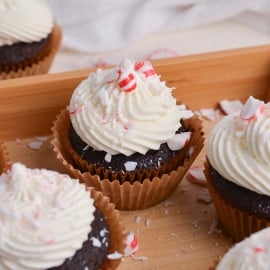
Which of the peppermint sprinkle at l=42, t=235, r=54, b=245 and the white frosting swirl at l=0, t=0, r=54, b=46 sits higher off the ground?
the peppermint sprinkle at l=42, t=235, r=54, b=245

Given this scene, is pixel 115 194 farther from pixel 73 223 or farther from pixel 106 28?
pixel 106 28

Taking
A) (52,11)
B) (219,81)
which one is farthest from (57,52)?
(219,81)

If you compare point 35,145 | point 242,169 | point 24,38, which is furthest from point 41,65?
point 242,169

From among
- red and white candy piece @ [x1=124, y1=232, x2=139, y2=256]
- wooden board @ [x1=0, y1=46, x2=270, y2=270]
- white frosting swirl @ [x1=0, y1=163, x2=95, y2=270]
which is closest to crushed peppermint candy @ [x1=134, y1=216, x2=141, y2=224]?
wooden board @ [x1=0, y1=46, x2=270, y2=270]

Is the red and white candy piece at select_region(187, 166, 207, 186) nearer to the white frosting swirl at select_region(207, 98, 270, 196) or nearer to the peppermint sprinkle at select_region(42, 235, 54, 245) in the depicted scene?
the white frosting swirl at select_region(207, 98, 270, 196)

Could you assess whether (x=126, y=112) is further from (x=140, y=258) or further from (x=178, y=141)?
(x=140, y=258)

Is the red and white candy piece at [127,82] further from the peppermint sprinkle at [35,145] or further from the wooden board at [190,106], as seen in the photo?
the peppermint sprinkle at [35,145]

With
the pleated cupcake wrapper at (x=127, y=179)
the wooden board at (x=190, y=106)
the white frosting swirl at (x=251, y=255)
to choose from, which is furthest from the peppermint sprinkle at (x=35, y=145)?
the white frosting swirl at (x=251, y=255)
